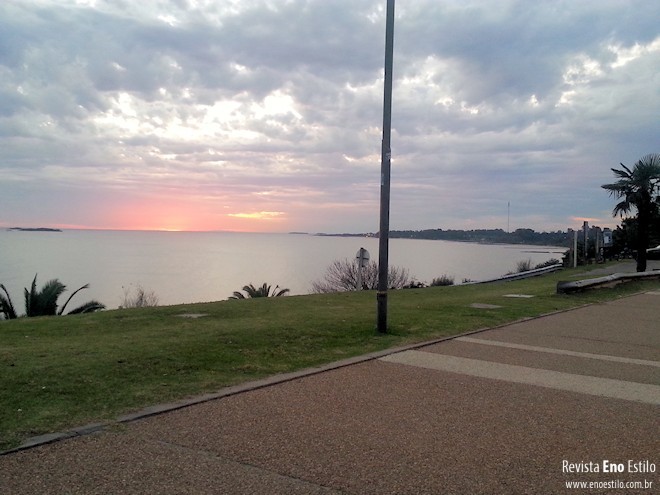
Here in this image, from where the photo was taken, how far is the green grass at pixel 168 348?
5.21 metres

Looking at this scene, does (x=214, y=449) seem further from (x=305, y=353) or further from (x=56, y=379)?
(x=305, y=353)

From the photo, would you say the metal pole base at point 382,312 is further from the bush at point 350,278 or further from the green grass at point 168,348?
the bush at point 350,278

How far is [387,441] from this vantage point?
4.50m

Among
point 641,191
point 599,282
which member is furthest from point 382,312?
point 641,191

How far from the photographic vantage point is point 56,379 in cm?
580

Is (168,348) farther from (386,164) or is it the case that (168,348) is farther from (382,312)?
(386,164)

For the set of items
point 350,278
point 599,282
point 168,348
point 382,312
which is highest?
point 599,282

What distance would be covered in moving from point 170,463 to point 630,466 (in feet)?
10.6

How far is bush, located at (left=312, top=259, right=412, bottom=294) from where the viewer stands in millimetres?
35031

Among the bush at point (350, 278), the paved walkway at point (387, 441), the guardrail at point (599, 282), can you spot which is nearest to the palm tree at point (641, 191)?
the guardrail at point (599, 282)

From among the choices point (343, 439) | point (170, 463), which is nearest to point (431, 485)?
point (343, 439)

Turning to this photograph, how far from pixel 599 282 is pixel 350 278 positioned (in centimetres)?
1983

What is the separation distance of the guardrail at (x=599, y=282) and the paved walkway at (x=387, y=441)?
10.3 meters

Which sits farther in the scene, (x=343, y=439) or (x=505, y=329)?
(x=505, y=329)
